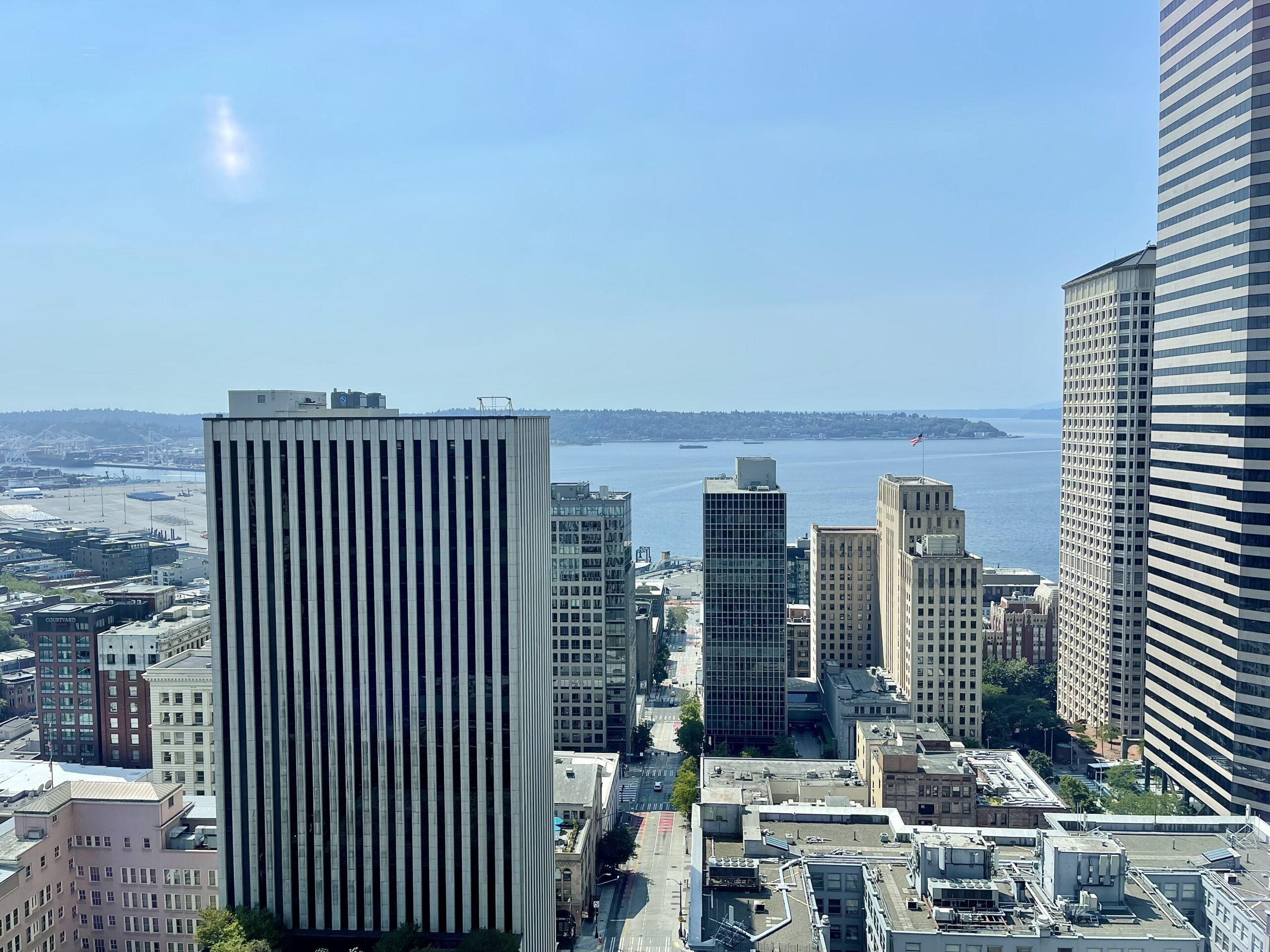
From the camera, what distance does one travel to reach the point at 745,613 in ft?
295

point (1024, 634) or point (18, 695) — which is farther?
point (1024, 634)

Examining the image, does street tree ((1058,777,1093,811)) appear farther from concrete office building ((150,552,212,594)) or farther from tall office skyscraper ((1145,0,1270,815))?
concrete office building ((150,552,212,594))

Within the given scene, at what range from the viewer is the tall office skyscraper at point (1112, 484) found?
83.1 metres

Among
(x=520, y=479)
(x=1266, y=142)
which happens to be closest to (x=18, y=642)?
(x=520, y=479)

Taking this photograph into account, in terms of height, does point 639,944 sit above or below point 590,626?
below

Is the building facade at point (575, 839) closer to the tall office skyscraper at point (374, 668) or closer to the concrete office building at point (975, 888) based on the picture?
the tall office skyscraper at point (374, 668)

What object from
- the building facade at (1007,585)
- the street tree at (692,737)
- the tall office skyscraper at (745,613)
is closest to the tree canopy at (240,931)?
the street tree at (692,737)

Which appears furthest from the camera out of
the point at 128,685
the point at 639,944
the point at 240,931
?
the point at 128,685

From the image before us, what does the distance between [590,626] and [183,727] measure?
3611 centimetres

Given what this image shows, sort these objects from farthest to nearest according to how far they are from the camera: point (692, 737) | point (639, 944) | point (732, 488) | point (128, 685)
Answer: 1. point (732, 488)
2. point (692, 737)
3. point (128, 685)
4. point (639, 944)

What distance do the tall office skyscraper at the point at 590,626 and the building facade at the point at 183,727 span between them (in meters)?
32.8

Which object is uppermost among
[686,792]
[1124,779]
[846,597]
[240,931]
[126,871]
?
[846,597]

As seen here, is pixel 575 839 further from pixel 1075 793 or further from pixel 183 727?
pixel 1075 793

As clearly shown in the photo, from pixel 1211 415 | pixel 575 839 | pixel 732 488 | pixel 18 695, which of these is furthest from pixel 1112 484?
pixel 18 695
